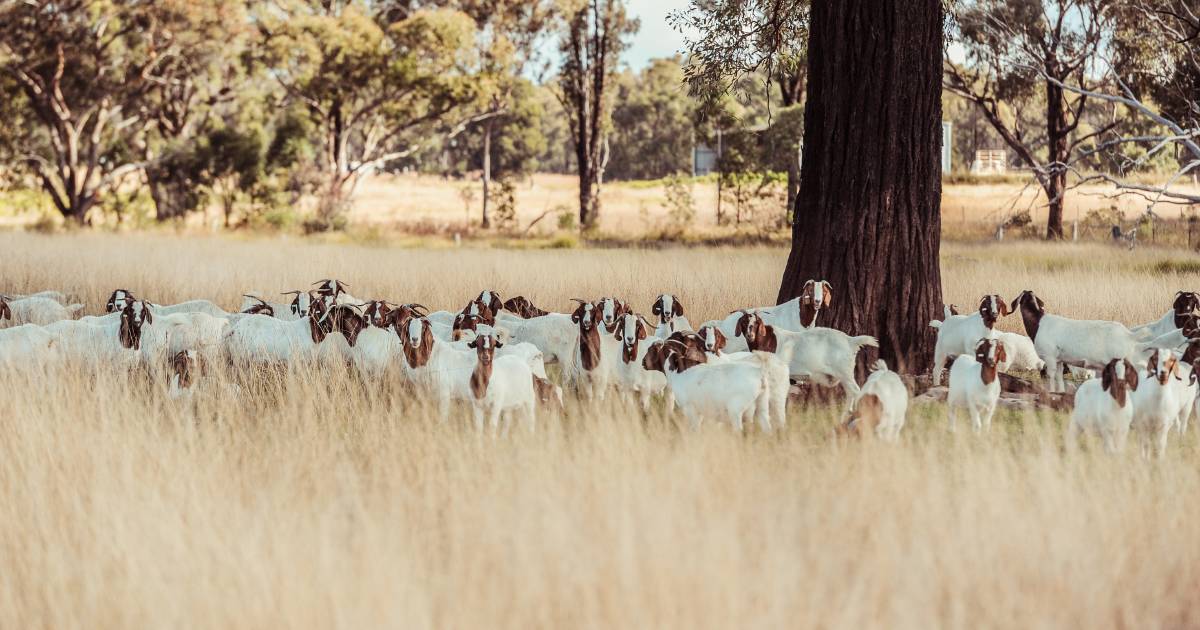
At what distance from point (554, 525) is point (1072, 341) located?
627cm

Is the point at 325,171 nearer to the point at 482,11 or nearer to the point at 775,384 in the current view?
the point at 482,11

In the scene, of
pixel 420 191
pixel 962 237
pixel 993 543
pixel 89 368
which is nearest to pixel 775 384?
pixel 993 543

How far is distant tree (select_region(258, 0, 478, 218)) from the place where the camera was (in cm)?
3966

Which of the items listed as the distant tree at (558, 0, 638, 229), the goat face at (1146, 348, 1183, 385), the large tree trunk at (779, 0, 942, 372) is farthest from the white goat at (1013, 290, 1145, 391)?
Result: the distant tree at (558, 0, 638, 229)

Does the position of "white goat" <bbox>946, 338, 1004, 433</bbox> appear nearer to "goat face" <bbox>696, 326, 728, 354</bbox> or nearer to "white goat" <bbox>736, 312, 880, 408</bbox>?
"white goat" <bbox>736, 312, 880, 408</bbox>

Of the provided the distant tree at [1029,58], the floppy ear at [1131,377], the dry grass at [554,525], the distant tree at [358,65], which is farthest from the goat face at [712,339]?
the distant tree at [358,65]

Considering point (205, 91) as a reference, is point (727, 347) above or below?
below

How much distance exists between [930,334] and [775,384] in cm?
314

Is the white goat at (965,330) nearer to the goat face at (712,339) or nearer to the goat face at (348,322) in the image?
the goat face at (712,339)

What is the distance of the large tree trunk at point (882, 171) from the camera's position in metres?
10.1

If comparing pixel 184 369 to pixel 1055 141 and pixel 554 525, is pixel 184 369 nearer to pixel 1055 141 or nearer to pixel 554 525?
pixel 554 525

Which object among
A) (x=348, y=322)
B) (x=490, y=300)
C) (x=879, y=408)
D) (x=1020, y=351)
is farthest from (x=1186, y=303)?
(x=348, y=322)

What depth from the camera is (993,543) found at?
5383mm

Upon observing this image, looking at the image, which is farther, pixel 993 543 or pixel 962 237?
pixel 962 237
